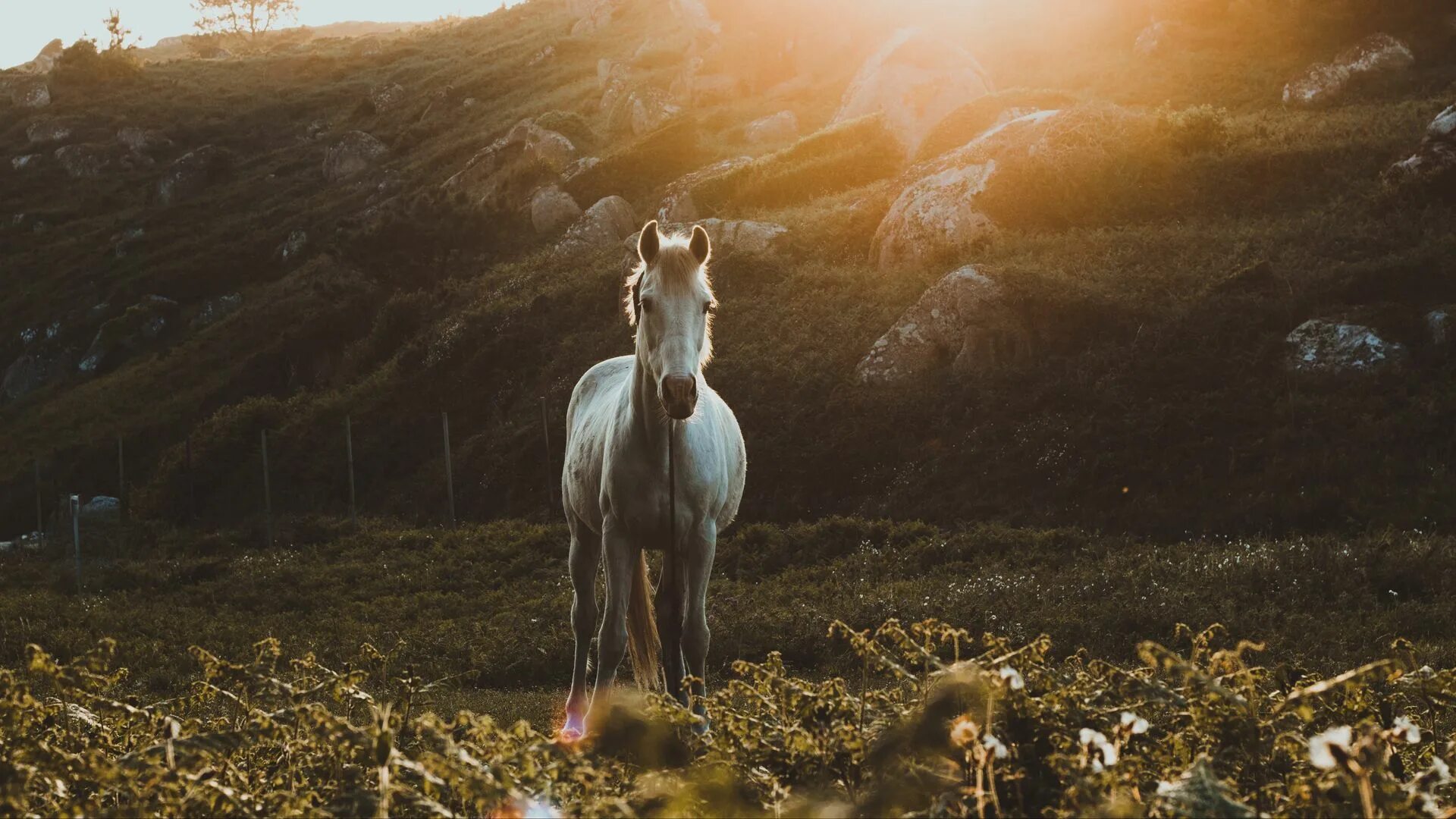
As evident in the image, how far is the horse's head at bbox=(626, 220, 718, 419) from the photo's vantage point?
6.09 m

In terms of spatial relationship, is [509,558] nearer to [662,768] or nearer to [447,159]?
[662,768]

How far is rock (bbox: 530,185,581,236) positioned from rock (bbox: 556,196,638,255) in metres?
1.65

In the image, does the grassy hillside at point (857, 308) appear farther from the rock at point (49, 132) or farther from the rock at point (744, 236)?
the rock at point (49, 132)

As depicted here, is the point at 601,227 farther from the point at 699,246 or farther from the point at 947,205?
the point at 699,246

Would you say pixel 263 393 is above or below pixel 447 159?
below

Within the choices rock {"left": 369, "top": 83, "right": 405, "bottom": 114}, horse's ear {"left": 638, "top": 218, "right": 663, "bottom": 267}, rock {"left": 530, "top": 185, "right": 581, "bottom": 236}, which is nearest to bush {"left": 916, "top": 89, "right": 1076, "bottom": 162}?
rock {"left": 530, "top": 185, "right": 581, "bottom": 236}

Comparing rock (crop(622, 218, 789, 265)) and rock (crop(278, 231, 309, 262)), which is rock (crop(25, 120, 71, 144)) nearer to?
rock (crop(278, 231, 309, 262))

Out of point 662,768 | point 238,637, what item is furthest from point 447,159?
point 662,768

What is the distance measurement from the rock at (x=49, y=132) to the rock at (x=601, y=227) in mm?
44899

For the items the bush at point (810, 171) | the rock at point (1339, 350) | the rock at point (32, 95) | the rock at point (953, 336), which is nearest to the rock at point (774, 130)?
the bush at point (810, 171)

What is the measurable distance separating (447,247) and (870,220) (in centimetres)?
1931

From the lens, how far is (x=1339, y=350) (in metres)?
18.0

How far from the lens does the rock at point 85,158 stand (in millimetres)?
63344

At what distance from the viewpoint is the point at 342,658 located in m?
12.4
